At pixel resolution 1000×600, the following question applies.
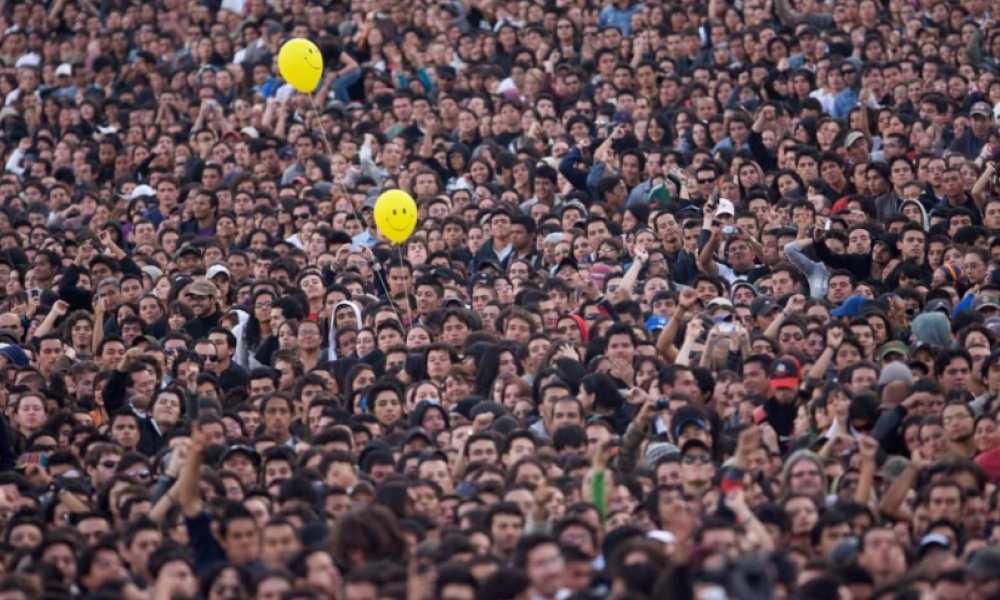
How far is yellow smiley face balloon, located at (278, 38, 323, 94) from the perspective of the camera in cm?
1838

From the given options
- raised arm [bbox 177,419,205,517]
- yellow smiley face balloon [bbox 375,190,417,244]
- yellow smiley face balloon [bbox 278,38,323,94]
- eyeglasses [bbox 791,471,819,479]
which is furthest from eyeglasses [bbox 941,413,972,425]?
yellow smiley face balloon [bbox 278,38,323,94]

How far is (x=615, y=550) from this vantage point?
10117 millimetres

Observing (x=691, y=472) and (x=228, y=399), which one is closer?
(x=691, y=472)

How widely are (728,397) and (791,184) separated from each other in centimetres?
480

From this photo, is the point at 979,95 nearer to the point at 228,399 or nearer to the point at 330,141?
the point at 330,141

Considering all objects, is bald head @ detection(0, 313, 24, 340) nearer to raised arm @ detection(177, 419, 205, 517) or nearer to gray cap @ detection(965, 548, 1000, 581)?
raised arm @ detection(177, 419, 205, 517)

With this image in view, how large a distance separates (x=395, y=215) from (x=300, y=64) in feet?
8.04

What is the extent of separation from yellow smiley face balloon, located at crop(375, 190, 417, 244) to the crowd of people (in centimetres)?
57

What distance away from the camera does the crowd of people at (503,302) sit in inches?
427

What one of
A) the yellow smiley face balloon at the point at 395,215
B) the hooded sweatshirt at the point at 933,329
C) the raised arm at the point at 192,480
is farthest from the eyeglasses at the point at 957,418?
the yellow smiley face balloon at the point at 395,215

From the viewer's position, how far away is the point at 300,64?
723 inches

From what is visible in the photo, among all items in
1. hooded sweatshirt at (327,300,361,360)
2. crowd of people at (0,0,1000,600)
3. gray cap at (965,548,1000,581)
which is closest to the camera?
gray cap at (965,548,1000,581)

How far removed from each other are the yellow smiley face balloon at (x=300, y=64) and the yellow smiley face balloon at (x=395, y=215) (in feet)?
7.36

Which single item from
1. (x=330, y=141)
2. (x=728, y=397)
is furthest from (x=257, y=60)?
(x=728, y=397)
